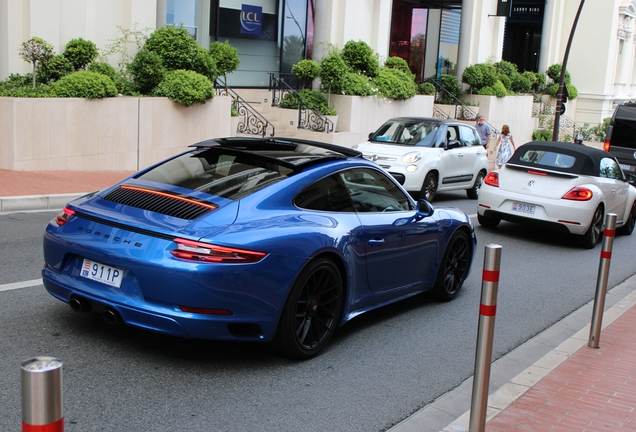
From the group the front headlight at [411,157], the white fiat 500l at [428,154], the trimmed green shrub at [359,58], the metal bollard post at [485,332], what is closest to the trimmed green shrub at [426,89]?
the trimmed green shrub at [359,58]

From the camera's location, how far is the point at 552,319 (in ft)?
26.1

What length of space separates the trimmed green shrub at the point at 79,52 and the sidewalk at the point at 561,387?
1197 centimetres

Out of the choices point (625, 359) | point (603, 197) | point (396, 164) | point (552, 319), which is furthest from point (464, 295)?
point (396, 164)

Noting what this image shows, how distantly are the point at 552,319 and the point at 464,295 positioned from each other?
974 millimetres

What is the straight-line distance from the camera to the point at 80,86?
587 inches

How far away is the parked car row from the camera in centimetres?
502

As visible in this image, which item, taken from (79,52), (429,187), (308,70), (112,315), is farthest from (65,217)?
(308,70)

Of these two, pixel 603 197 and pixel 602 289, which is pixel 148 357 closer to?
pixel 602 289

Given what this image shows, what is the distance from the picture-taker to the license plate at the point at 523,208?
12.2 m

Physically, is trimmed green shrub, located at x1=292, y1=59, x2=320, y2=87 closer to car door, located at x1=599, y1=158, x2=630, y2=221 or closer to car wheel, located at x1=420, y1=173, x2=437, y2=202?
car wheel, located at x1=420, y1=173, x2=437, y2=202

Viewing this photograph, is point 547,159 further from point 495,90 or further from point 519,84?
point 519,84

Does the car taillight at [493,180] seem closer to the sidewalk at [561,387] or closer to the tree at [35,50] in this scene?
the sidewalk at [561,387]

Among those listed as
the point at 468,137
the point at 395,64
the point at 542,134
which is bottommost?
the point at 542,134

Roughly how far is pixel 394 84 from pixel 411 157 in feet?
33.5
